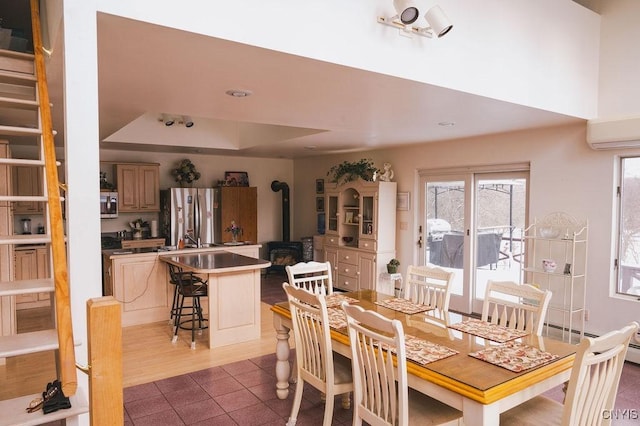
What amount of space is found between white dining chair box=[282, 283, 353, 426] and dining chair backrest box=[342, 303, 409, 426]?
0.26 meters

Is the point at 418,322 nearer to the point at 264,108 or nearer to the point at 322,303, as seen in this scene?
the point at 322,303

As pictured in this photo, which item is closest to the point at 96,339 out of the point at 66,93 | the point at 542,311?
the point at 66,93

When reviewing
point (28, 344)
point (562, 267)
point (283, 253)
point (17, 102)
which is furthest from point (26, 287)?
point (283, 253)

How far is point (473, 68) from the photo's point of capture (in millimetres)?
3197

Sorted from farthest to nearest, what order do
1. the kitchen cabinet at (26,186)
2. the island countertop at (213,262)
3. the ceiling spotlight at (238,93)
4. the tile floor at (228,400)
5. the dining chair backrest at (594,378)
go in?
1. the kitchen cabinet at (26,186)
2. the island countertop at (213,262)
3. the ceiling spotlight at (238,93)
4. the tile floor at (228,400)
5. the dining chair backrest at (594,378)

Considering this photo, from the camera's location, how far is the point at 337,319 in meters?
2.80

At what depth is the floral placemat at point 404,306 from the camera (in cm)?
303

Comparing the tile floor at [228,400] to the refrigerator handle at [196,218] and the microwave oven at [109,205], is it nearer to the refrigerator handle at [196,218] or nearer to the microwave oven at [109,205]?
the refrigerator handle at [196,218]

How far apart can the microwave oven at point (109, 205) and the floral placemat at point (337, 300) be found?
15.4ft

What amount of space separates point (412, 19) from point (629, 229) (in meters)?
3.17

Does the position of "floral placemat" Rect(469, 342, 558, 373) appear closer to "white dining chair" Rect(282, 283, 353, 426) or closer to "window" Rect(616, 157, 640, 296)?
"white dining chair" Rect(282, 283, 353, 426)

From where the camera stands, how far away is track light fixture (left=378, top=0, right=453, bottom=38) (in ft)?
8.57

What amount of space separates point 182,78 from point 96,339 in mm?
2036

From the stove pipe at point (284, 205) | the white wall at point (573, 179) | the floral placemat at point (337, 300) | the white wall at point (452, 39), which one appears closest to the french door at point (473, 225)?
the white wall at point (573, 179)
